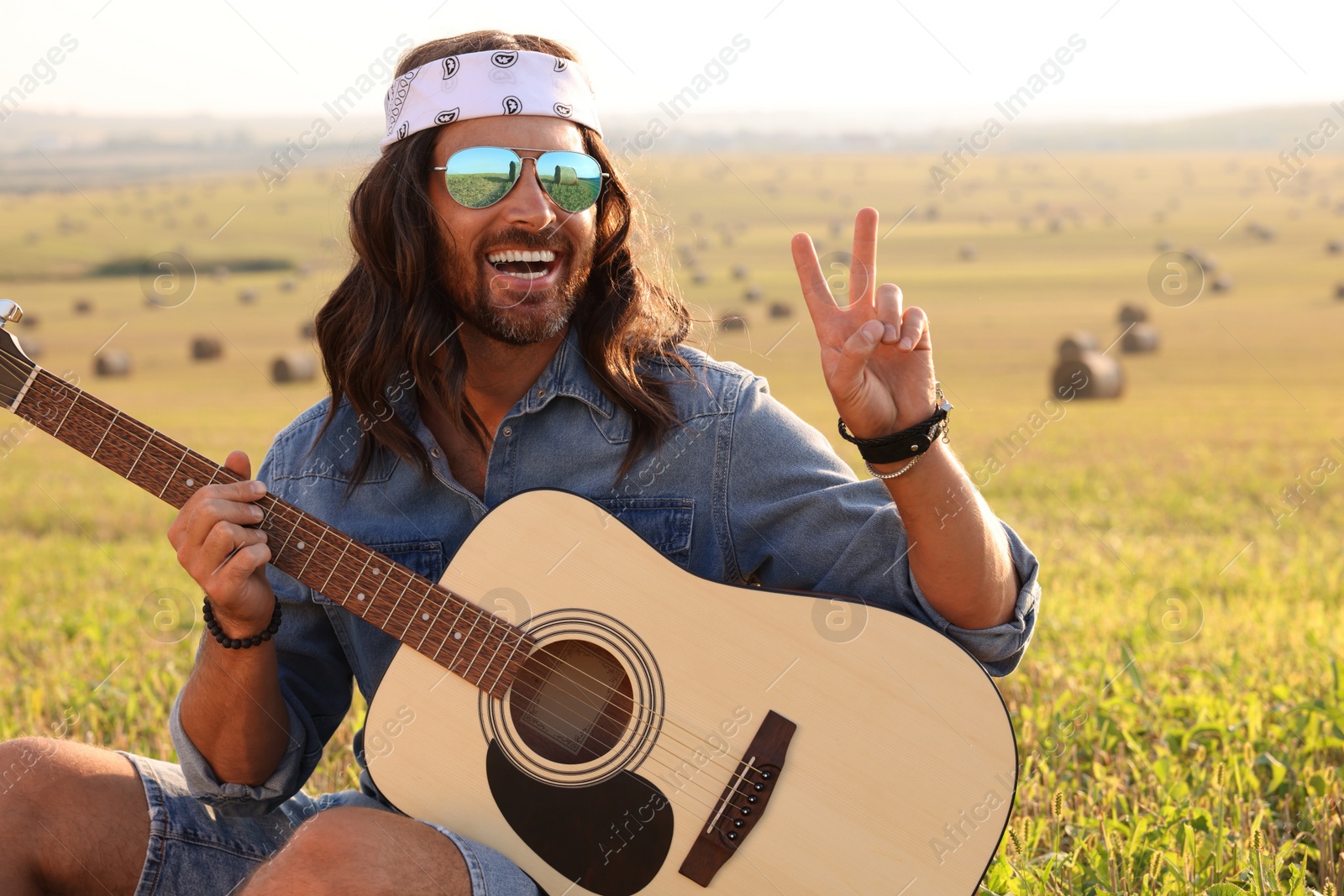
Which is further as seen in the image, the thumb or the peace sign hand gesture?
the thumb

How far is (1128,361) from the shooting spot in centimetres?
2000

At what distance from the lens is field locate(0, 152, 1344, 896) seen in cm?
302

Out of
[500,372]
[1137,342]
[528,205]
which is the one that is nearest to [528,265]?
[528,205]

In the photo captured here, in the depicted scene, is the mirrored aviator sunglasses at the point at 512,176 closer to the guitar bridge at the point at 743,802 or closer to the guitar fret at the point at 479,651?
the guitar fret at the point at 479,651

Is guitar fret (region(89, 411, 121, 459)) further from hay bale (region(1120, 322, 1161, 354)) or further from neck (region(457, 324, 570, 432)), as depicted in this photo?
hay bale (region(1120, 322, 1161, 354))

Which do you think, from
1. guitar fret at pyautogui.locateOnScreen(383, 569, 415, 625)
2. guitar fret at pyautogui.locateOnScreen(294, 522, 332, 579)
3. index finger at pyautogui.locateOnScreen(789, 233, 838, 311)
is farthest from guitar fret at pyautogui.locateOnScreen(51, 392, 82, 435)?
index finger at pyautogui.locateOnScreen(789, 233, 838, 311)

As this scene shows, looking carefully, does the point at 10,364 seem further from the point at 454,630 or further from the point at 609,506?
the point at 609,506

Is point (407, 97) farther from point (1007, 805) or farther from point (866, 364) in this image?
point (1007, 805)

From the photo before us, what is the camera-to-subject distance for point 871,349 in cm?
220

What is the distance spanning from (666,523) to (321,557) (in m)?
0.75

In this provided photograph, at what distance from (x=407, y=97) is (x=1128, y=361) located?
62.2ft

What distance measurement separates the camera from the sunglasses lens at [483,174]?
2.78 metres

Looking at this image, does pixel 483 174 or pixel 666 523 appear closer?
pixel 666 523

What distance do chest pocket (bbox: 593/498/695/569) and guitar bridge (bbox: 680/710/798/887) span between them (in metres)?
0.50
